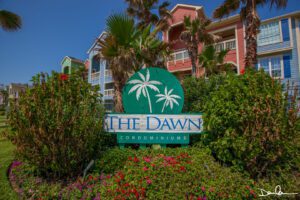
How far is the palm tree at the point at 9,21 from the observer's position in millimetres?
10773

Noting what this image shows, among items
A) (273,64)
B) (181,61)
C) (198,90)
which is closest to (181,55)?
(181,61)

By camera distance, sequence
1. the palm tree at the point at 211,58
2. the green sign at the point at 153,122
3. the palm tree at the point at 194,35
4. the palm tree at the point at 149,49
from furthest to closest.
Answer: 1. the palm tree at the point at 194,35
2. the palm tree at the point at 211,58
3. the palm tree at the point at 149,49
4. the green sign at the point at 153,122

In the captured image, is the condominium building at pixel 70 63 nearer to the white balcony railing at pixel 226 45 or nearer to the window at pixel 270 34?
the white balcony railing at pixel 226 45

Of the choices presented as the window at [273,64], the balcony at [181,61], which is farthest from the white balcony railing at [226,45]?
the balcony at [181,61]

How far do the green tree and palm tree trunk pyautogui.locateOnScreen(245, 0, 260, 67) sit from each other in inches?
200

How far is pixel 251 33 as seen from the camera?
8.15m

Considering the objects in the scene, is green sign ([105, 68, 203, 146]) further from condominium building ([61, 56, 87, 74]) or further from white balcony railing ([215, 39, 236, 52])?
condominium building ([61, 56, 87, 74])

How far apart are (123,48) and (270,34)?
15.0m

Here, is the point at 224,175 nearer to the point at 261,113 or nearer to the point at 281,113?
the point at 261,113

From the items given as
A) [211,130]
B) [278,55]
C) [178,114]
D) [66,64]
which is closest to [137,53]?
[178,114]

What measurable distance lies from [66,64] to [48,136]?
30.3 metres

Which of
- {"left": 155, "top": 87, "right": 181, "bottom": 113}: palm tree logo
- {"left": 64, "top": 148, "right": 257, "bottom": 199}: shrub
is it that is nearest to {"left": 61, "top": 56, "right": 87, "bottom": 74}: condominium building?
{"left": 155, "top": 87, "right": 181, "bottom": 113}: palm tree logo

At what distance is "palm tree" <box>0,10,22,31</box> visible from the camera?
1077cm

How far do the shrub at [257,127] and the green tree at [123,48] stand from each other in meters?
3.18
